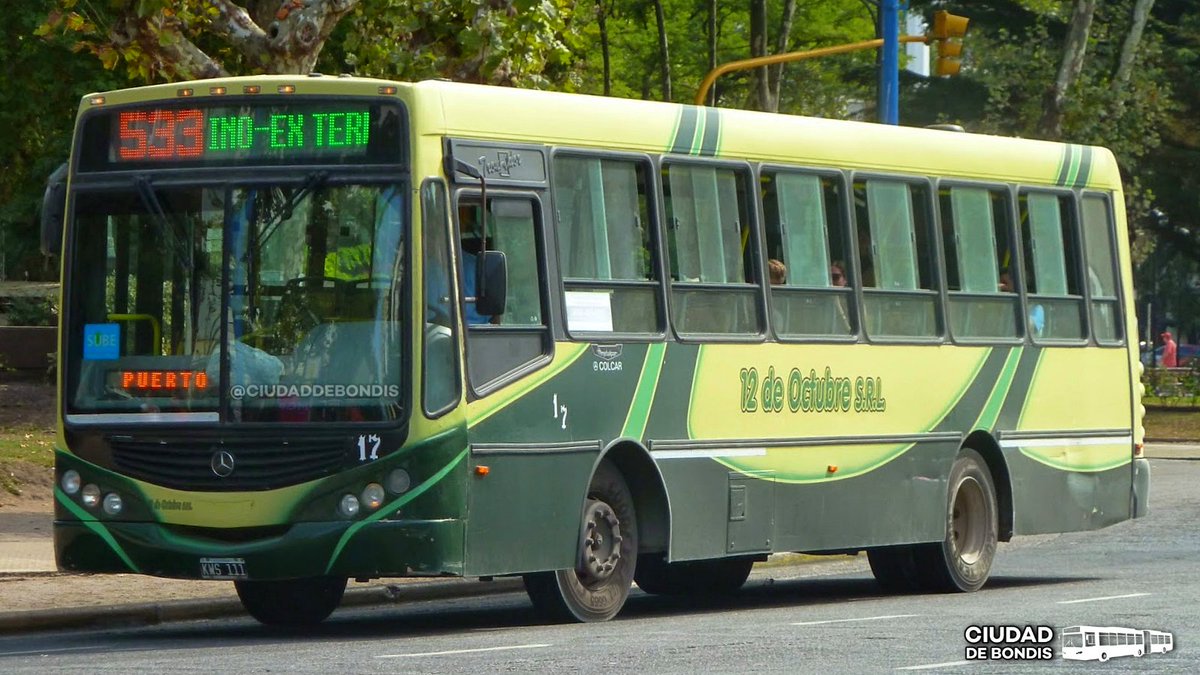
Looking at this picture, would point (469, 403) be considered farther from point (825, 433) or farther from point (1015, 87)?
point (1015, 87)

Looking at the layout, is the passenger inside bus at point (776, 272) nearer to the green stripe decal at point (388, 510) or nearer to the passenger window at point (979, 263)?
the passenger window at point (979, 263)

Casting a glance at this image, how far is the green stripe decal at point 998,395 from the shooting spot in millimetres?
16656

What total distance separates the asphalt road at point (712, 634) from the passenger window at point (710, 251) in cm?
175

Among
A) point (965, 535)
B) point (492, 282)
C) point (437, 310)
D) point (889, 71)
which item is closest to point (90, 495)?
point (437, 310)

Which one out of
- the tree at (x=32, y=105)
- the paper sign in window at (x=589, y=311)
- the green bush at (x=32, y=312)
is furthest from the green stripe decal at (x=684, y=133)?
the tree at (x=32, y=105)

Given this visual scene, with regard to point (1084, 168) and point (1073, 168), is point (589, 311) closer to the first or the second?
point (1073, 168)

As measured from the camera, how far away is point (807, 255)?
15.1m

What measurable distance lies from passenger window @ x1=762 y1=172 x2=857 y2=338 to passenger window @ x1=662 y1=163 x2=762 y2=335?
0.25 m

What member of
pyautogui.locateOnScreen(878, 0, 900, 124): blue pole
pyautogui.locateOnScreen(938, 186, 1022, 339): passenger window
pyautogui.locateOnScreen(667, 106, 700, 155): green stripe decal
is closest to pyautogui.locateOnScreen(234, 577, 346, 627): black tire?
pyautogui.locateOnScreen(667, 106, 700, 155): green stripe decal

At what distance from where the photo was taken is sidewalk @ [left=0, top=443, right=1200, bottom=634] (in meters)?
14.0

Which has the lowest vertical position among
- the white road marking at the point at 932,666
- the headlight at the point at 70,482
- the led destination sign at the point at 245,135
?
the white road marking at the point at 932,666

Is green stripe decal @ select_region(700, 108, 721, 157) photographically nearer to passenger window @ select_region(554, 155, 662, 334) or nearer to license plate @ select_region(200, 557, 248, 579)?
passenger window @ select_region(554, 155, 662, 334)

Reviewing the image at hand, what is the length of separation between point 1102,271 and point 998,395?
187 cm

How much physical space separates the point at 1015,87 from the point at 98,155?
114ft
